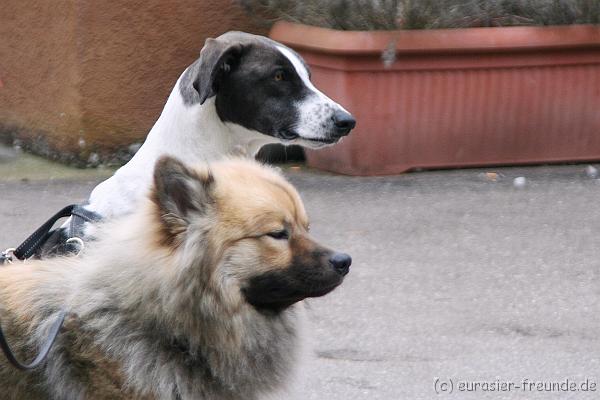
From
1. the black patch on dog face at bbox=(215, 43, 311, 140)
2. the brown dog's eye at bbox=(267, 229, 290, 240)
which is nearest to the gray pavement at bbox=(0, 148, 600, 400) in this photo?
the brown dog's eye at bbox=(267, 229, 290, 240)

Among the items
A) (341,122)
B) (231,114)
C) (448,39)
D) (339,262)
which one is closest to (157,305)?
(339,262)

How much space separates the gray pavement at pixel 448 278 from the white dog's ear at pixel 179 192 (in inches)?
39.9

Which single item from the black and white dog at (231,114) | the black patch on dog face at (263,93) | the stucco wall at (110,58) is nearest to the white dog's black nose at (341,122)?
the black and white dog at (231,114)

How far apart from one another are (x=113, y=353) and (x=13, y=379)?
333 millimetres

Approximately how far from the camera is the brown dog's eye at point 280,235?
3.95m

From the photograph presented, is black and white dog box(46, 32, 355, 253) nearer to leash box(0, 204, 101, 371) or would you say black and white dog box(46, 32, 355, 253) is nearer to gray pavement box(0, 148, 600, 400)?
leash box(0, 204, 101, 371)

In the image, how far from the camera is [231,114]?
5.76m

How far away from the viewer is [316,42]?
367 inches

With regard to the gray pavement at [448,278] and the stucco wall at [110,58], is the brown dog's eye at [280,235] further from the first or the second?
the stucco wall at [110,58]

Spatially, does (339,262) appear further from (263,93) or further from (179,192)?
(263,93)

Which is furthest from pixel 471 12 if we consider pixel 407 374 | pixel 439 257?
pixel 407 374

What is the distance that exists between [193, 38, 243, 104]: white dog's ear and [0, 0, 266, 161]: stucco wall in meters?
4.00

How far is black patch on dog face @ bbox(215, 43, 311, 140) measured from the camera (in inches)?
229

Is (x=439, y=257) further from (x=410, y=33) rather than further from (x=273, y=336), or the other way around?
(x=273, y=336)
